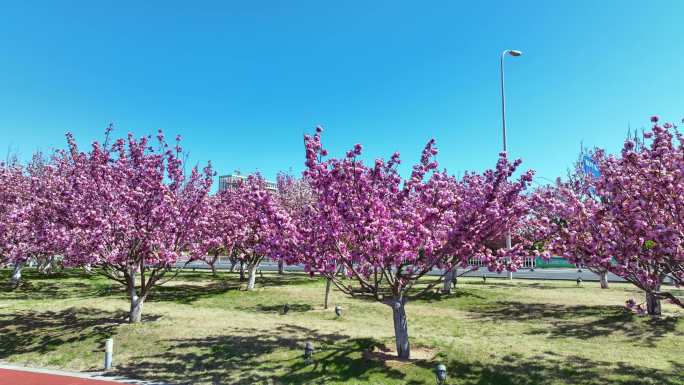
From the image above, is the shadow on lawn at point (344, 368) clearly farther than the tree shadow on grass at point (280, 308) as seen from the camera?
No

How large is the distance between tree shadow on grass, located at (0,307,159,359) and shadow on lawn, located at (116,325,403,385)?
3.92 meters

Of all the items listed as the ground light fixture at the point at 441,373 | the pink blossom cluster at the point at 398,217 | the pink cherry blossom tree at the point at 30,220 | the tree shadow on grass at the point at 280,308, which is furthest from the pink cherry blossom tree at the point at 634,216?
the pink cherry blossom tree at the point at 30,220

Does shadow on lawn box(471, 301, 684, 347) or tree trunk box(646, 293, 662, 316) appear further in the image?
tree trunk box(646, 293, 662, 316)

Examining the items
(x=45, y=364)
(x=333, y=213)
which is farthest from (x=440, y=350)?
(x=45, y=364)

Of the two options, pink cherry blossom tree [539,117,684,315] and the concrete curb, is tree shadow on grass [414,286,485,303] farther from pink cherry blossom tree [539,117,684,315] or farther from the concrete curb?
the concrete curb

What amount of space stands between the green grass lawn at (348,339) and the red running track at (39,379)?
90cm

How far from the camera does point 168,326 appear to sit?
17.2m

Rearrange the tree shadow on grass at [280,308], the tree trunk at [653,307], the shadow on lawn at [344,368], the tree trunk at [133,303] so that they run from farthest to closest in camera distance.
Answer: the tree shadow on grass at [280,308]
the tree trunk at [653,307]
the tree trunk at [133,303]
the shadow on lawn at [344,368]

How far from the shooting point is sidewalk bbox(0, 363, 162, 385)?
11844 mm

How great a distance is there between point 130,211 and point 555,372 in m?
16.3

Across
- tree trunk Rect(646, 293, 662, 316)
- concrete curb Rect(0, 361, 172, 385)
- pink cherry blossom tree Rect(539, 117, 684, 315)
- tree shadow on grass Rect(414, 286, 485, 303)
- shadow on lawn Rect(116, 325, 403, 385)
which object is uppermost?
pink cherry blossom tree Rect(539, 117, 684, 315)

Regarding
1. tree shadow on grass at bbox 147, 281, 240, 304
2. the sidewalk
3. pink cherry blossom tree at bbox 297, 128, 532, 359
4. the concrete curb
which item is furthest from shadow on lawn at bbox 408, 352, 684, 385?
tree shadow on grass at bbox 147, 281, 240, 304

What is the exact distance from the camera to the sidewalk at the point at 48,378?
1184 cm

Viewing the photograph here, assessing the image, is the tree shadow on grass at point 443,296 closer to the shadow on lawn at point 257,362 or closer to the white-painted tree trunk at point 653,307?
the white-painted tree trunk at point 653,307
